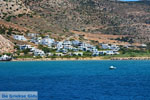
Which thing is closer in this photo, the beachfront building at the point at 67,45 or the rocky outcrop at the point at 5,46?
the rocky outcrop at the point at 5,46

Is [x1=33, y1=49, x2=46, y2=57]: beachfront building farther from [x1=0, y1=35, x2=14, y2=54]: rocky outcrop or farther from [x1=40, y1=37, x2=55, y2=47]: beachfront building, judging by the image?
[x1=40, y1=37, x2=55, y2=47]: beachfront building

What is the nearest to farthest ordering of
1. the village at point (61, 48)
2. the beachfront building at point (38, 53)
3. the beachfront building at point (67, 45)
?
the beachfront building at point (38, 53)
the village at point (61, 48)
the beachfront building at point (67, 45)

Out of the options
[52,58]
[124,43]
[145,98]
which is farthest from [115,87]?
[124,43]

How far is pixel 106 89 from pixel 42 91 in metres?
9.09

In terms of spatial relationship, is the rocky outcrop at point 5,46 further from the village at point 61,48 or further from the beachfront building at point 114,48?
the beachfront building at point 114,48

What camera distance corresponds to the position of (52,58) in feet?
471

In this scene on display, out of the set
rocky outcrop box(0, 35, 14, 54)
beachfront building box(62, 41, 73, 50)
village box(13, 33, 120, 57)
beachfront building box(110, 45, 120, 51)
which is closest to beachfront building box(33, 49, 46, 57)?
village box(13, 33, 120, 57)

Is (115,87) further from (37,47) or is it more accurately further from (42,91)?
(37,47)

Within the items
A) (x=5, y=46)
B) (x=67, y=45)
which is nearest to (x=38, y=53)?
(x=5, y=46)

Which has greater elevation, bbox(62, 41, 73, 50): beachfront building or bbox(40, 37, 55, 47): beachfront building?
bbox(40, 37, 55, 47): beachfront building

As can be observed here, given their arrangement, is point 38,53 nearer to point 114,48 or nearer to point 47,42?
point 47,42

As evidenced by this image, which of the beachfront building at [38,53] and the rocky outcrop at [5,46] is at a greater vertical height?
the rocky outcrop at [5,46]

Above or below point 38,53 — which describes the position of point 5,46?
above

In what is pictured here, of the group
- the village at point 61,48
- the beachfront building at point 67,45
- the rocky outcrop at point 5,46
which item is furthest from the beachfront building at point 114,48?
the rocky outcrop at point 5,46
